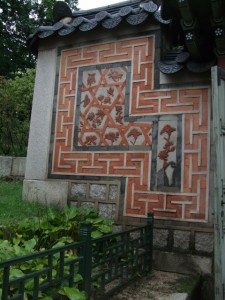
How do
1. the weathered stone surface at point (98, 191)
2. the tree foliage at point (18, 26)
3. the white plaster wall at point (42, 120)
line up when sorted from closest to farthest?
the weathered stone surface at point (98, 191) < the white plaster wall at point (42, 120) < the tree foliage at point (18, 26)

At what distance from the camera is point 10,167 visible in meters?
8.38

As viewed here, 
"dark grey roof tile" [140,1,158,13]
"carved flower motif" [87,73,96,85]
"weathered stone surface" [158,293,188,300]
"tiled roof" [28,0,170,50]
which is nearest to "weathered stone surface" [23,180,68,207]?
"carved flower motif" [87,73,96,85]

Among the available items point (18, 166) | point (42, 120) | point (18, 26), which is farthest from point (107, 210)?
point (18, 26)

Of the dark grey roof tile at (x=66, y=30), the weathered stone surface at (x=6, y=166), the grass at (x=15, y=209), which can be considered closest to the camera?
the grass at (x=15, y=209)

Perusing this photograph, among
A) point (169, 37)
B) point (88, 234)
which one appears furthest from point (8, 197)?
point (169, 37)

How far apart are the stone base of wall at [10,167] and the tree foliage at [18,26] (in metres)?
7.93

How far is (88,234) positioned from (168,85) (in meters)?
2.55

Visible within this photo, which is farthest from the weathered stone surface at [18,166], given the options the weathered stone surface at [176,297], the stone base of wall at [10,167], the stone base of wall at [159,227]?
the weathered stone surface at [176,297]

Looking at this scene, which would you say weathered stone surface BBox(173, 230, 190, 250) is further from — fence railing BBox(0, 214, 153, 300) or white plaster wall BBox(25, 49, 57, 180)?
white plaster wall BBox(25, 49, 57, 180)

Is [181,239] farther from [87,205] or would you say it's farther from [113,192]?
[87,205]

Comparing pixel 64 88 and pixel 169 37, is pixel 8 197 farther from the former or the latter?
pixel 169 37

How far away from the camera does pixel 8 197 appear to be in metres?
5.52

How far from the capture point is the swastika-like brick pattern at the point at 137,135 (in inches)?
171

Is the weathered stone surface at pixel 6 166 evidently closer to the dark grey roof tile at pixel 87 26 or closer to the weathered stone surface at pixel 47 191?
the weathered stone surface at pixel 47 191
